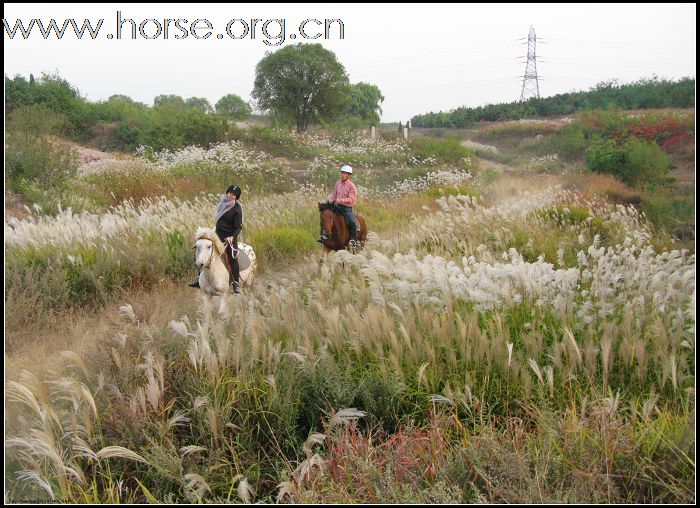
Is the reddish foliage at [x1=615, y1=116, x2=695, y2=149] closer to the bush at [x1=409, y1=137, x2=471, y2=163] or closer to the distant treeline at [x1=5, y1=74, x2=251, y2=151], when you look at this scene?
the bush at [x1=409, y1=137, x2=471, y2=163]

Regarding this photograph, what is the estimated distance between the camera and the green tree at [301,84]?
92.2 ft

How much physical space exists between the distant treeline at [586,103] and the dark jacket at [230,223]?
286 inches

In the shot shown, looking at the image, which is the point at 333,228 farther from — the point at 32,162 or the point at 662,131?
the point at 662,131

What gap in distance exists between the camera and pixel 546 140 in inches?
970

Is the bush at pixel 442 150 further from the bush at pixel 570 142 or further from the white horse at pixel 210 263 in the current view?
the white horse at pixel 210 263

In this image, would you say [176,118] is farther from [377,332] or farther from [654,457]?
[654,457]

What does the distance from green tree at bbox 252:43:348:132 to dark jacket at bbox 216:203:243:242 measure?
22.0m

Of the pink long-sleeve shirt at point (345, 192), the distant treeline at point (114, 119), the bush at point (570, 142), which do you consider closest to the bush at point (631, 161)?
the bush at point (570, 142)

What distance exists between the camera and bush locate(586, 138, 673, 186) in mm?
13891

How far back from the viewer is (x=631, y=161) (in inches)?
586

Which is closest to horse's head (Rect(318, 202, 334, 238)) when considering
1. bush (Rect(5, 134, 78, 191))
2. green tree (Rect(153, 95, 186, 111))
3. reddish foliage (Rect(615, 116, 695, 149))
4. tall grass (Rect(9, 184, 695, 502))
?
tall grass (Rect(9, 184, 695, 502))

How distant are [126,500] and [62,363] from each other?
2396 mm

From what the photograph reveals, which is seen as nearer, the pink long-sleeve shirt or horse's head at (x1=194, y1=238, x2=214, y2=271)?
horse's head at (x1=194, y1=238, x2=214, y2=271)

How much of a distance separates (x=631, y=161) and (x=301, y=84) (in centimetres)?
1923
